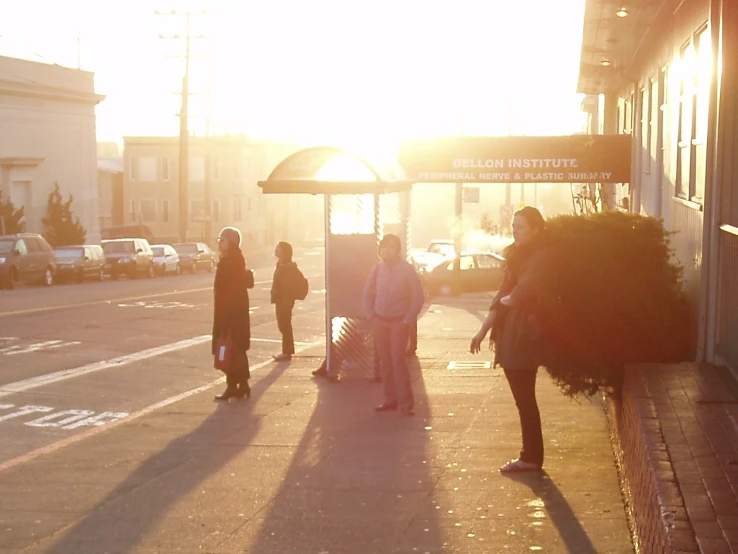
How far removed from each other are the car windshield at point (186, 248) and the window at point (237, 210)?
2924 centimetres

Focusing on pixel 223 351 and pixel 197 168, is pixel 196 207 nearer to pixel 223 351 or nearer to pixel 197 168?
pixel 197 168

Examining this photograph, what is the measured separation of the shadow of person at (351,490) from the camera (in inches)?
299

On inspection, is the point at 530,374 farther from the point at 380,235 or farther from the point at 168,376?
the point at 168,376

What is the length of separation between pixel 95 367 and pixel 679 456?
442 inches

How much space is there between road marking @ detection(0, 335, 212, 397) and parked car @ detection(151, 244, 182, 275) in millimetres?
36976

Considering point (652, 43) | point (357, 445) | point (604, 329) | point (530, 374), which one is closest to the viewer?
point (530, 374)

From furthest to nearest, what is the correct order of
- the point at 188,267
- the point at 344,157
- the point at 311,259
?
1. the point at 311,259
2. the point at 188,267
3. the point at 344,157

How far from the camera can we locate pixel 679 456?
6.77 meters

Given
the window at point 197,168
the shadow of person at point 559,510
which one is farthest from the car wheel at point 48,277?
the window at point 197,168

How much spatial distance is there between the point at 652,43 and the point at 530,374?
966 cm

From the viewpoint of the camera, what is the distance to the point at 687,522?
557cm

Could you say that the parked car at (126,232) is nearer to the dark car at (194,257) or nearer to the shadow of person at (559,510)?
the dark car at (194,257)

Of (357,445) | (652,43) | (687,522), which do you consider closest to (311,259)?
(652,43)

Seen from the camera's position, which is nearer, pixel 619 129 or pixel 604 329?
pixel 604 329
